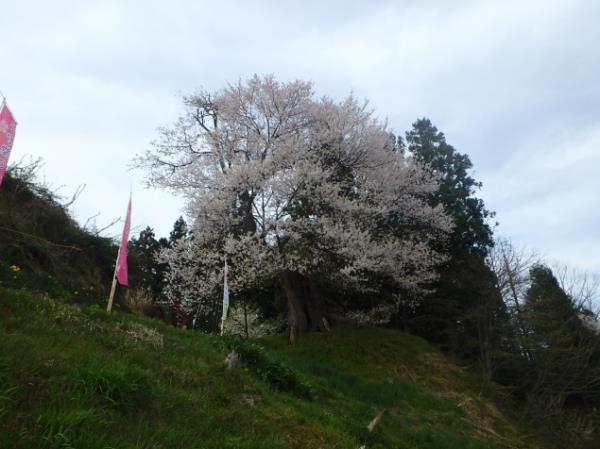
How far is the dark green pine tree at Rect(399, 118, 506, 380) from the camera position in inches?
675

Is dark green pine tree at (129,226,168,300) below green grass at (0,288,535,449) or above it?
above

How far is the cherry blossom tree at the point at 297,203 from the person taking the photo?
566 inches

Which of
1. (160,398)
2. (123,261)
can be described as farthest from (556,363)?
(160,398)

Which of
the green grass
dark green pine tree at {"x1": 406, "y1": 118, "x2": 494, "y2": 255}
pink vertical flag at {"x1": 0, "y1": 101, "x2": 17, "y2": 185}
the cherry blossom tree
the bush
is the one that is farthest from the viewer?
dark green pine tree at {"x1": 406, "y1": 118, "x2": 494, "y2": 255}

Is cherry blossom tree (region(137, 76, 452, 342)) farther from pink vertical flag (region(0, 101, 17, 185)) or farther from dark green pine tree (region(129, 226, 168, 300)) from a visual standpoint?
pink vertical flag (region(0, 101, 17, 185))

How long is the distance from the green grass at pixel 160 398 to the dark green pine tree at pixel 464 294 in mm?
6241

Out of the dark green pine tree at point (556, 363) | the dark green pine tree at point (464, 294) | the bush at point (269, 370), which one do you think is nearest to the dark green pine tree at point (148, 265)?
the bush at point (269, 370)

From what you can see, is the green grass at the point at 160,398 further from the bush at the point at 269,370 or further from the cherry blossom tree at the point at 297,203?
the cherry blossom tree at the point at 297,203

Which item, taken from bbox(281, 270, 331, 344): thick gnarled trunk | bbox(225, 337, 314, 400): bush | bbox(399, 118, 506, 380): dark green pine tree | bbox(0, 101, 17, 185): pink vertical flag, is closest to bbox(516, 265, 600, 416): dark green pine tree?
bbox(399, 118, 506, 380): dark green pine tree

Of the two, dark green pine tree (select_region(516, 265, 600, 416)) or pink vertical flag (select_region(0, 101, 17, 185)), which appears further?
dark green pine tree (select_region(516, 265, 600, 416))

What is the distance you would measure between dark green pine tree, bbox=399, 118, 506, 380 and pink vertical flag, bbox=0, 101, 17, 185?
14.3 meters

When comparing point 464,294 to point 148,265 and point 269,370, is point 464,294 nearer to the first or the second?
point 269,370

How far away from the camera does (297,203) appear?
1505 cm

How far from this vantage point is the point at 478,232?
66.2ft
